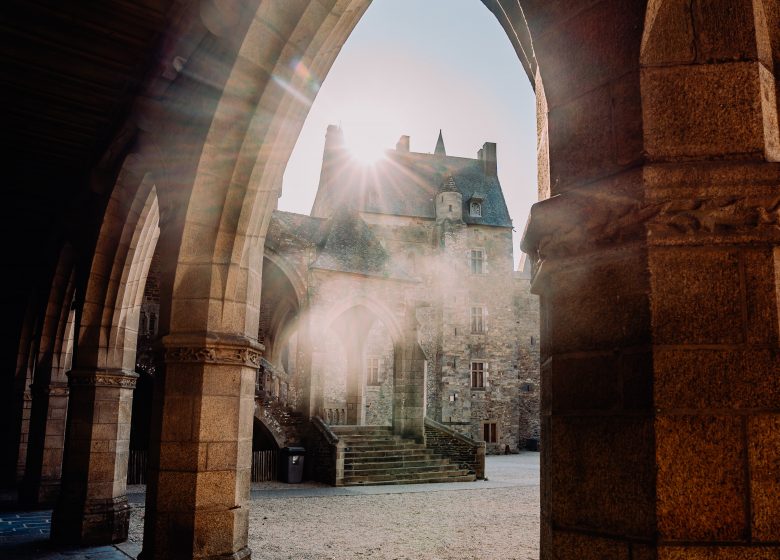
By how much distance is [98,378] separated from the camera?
289 inches

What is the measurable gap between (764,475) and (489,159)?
31.9 m

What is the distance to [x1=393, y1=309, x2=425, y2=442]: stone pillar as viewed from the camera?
16250 millimetres

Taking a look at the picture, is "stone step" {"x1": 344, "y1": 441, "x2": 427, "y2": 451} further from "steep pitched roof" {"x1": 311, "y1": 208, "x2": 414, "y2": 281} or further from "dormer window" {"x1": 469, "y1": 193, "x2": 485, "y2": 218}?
"dormer window" {"x1": 469, "y1": 193, "x2": 485, "y2": 218}

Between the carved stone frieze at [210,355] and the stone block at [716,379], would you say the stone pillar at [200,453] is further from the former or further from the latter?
the stone block at [716,379]

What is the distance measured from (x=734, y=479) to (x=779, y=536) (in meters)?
0.16

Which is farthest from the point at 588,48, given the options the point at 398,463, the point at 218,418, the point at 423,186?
the point at 423,186

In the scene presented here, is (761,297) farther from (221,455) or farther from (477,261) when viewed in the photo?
(477,261)

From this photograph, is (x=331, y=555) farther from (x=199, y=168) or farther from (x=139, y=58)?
(x=139, y=58)

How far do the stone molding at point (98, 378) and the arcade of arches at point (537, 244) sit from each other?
3 cm

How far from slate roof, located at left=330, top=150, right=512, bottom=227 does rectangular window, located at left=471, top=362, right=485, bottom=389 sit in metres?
6.73

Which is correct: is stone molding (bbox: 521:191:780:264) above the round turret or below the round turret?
below

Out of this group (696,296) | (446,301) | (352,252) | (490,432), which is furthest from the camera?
(446,301)

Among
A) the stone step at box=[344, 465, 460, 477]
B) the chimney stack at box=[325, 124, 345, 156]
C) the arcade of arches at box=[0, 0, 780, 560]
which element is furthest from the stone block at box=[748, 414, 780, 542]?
the chimney stack at box=[325, 124, 345, 156]

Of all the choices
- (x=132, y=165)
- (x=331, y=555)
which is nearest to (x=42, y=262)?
(x=132, y=165)
